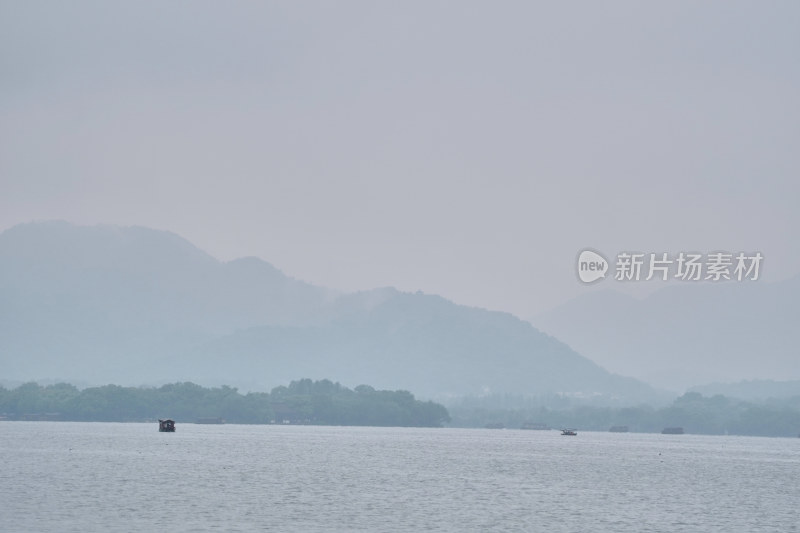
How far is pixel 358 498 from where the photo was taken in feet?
402

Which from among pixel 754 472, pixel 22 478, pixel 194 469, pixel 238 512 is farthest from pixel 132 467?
pixel 754 472

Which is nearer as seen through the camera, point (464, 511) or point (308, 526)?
point (308, 526)

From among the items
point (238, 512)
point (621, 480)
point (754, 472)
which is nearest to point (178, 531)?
point (238, 512)

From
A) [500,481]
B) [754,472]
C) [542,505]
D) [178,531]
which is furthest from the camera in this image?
[754,472]

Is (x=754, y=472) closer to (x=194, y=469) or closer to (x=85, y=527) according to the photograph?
(x=194, y=469)

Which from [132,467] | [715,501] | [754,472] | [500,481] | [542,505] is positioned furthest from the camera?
[754,472]

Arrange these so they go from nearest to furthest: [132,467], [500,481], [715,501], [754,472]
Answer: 1. [715,501]
2. [500,481]
3. [132,467]
4. [754,472]

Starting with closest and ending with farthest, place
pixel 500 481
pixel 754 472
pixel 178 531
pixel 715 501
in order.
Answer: pixel 178 531 < pixel 715 501 < pixel 500 481 < pixel 754 472

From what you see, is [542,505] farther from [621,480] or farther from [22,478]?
[22,478]

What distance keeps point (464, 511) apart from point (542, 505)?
11.3 meters

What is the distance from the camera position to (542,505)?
12100 centimetres

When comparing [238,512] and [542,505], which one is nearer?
[238,512]

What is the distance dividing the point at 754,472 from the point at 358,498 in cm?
8863

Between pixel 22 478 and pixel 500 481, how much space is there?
55.0 m
